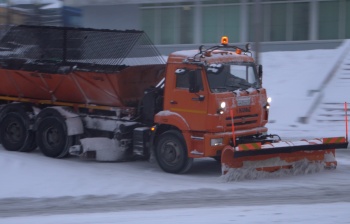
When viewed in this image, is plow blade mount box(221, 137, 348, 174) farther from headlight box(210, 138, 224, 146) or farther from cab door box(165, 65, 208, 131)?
cab door box(165, 65, 208, 131)

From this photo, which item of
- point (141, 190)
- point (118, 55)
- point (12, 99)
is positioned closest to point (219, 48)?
point (118, 55)

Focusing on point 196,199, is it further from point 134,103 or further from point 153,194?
point 134,103

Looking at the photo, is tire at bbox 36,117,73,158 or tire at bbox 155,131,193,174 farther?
tire at bbox 36,117,73,158

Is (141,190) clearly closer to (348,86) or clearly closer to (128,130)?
(128,130)

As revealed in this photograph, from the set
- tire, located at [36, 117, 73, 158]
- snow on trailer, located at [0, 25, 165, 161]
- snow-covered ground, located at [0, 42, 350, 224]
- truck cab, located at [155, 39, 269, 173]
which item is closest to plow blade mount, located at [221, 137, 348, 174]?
snow-covered ground, located at [0, 42, 350, 224]

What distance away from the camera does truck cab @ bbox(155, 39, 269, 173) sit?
11672mm

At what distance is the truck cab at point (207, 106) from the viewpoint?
1167cm

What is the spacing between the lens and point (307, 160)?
40.4 feet

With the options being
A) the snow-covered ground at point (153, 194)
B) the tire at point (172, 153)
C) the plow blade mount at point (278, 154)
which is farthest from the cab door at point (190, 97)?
the snow-covered ground at point (153, 194)

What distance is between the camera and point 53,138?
14.4 metres

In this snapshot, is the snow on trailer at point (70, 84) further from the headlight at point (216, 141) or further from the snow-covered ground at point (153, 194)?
the headlight at point (216, 141)

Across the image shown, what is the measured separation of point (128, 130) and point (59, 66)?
259 cm

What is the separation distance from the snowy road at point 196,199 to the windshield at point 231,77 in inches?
75.3

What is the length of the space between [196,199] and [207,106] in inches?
86.8
